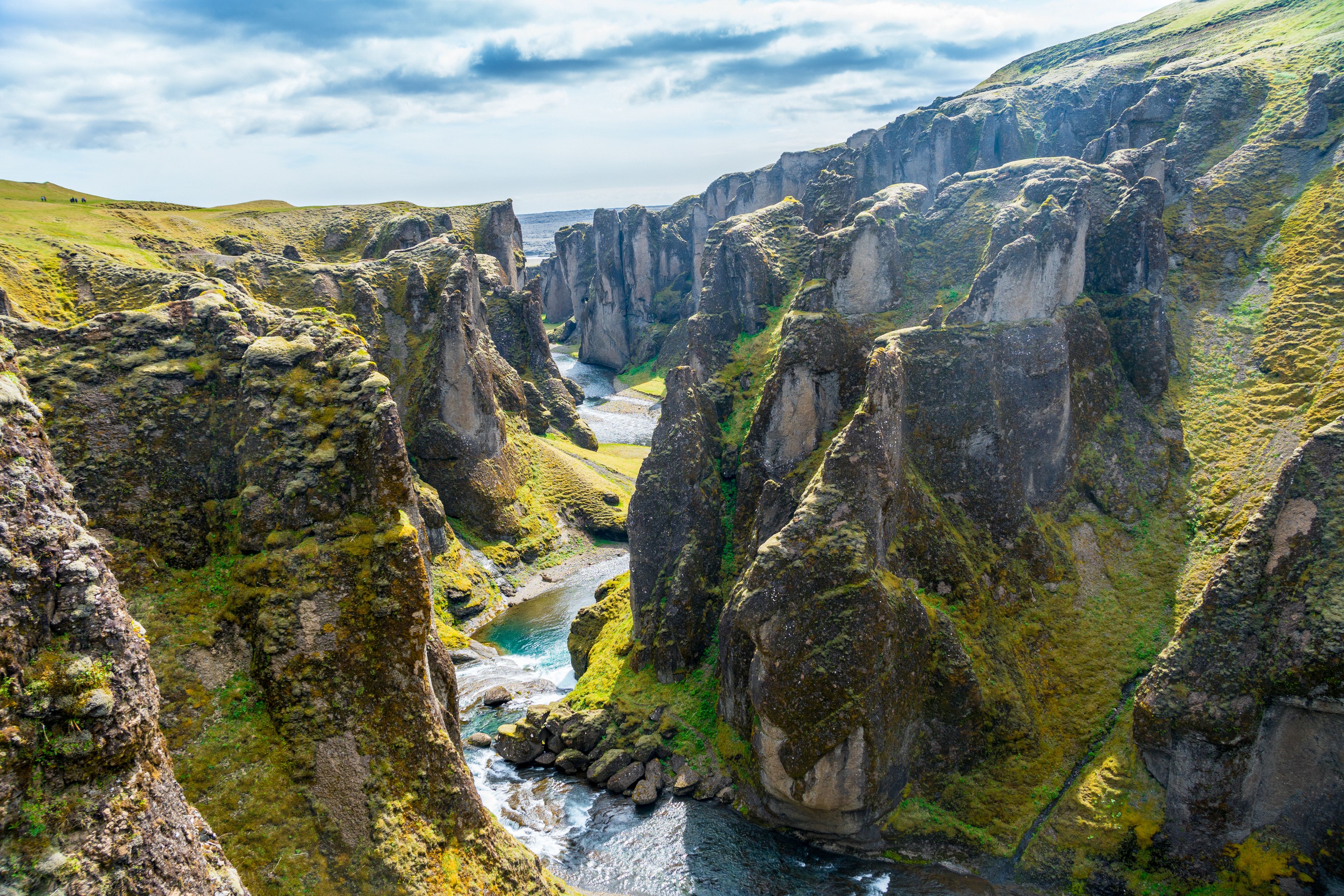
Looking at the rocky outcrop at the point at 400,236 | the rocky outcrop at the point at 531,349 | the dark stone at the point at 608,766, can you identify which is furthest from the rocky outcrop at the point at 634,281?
the dark stone at the point at 608,766

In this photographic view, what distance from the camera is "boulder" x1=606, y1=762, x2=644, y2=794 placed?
3806 cm

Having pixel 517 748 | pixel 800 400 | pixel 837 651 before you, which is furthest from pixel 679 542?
pixel 837 651

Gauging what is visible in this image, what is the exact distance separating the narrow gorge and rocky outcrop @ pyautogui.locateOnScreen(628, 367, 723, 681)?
254mm

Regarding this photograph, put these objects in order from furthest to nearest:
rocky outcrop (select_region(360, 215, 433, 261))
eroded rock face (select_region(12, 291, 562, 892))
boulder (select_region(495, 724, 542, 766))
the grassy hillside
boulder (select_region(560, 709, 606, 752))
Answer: rocky outcrop (select_region(360, 215, 433, 261))
the grassy hillside
boulder (select_region(495, 724, 542, 766))
boulder (select_region(560, 709, 606, 752))
eroded rock face (select_region(12, 291, 562, 892))

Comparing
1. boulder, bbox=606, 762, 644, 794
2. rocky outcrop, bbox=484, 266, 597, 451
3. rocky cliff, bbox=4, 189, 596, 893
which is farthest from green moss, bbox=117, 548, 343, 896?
rocky outcrop, bbox=484, 266, 597, 451

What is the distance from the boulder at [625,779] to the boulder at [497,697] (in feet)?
38.1

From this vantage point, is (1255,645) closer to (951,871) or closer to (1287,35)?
(951,871)

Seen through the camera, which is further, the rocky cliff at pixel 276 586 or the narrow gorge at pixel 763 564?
the narrow gorge at pixel 763 564

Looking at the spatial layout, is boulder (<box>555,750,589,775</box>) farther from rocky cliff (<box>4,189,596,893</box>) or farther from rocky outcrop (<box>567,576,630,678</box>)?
rocky cliff (<box>4,189,596,893</box>)

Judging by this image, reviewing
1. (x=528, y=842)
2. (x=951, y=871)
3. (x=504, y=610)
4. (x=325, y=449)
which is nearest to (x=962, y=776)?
(x=951, y=871)

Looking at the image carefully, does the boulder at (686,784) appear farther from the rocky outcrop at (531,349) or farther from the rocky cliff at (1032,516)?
the rocky outcrop at (531,349)

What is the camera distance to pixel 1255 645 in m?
28.9

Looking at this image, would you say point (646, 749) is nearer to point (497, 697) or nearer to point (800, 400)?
point (497, 697)

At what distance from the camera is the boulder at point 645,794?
37.0m
